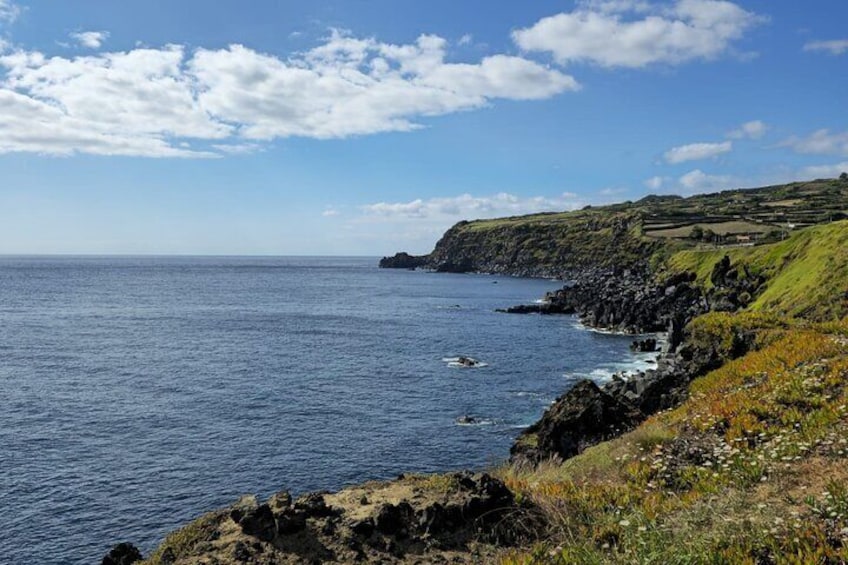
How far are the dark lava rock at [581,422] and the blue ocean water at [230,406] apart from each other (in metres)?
8.24

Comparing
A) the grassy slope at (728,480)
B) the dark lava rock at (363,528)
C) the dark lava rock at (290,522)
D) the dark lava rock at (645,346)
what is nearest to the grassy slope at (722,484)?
the grassy slope at (728,480)

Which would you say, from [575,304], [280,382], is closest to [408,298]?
[575,304]

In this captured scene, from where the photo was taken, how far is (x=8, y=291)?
163625 mm

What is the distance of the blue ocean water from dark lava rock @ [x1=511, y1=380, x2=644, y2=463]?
8.24m

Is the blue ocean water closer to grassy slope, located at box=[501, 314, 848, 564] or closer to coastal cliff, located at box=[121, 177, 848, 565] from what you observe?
coastal cliff, located at box=[121, 177, 848, 565]

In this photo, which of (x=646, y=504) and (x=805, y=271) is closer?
(x=646, y=504)

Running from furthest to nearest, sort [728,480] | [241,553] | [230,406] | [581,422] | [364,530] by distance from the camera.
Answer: [230,406] → [581,422] → [728,480] → [364,530] → [241,553]

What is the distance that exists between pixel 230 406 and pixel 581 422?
3112cm

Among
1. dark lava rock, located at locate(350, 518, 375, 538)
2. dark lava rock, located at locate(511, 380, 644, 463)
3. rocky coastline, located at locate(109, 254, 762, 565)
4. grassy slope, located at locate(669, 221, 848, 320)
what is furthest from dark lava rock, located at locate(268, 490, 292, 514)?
grassy slope, located at locate(669, 221, 848, 320)

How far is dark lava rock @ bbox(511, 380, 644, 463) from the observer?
1062 inches

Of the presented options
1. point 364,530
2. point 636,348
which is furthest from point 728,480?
point 636,348

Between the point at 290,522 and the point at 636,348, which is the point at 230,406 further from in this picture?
the point at 636,348

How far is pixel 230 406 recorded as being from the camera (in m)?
48.8

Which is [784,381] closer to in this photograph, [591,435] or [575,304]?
[591,435]
